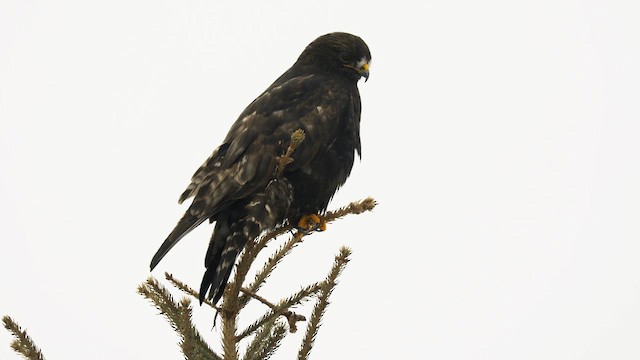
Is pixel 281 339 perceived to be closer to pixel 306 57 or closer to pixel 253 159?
pixel 253 159

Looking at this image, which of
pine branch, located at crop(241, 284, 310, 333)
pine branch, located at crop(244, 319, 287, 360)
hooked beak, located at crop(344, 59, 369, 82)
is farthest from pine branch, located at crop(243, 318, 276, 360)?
hooked beak, located at crop(344, 59, 369, 82)

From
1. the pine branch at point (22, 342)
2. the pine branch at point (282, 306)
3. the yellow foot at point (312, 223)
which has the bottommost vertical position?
the pine branch at point (22, 342)

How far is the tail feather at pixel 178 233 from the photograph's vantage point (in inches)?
249

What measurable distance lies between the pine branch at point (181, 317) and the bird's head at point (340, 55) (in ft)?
11.9

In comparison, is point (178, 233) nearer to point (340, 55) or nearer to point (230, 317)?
point (230, 317)

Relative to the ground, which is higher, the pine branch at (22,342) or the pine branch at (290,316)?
the pine branch at (290,316)

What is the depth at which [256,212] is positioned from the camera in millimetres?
7375

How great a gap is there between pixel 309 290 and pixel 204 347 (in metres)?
0.76

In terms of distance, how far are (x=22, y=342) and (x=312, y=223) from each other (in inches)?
119

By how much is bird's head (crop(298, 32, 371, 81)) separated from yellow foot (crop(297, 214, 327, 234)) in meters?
1.58

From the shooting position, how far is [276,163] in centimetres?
748

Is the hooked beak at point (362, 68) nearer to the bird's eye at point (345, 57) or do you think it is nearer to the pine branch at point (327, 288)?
the bird's eye at point (345, 57)

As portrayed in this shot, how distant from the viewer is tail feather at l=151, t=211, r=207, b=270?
631cm

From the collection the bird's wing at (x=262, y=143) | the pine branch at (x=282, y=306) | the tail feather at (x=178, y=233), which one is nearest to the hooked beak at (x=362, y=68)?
the bird's wing at (x=262, y=143)
